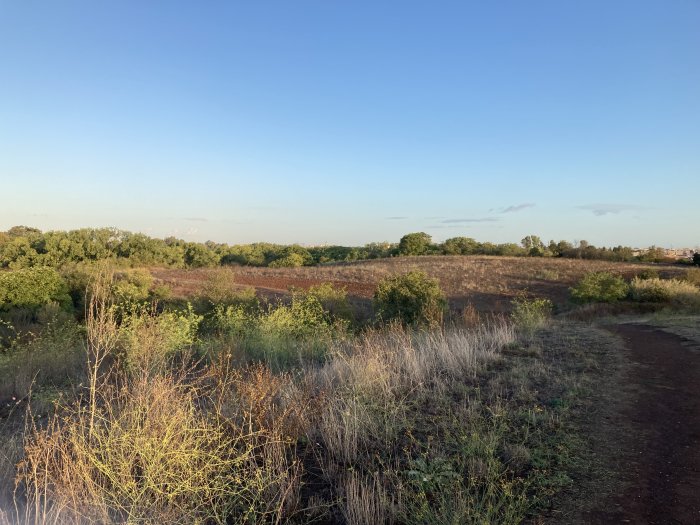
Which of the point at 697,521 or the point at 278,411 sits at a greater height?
the point at 278,411

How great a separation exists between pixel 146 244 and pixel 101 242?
24.7ft

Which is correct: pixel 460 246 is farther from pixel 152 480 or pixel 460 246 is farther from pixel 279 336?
pixel 152 480

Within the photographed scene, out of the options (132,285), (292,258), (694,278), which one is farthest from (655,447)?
(292,258)

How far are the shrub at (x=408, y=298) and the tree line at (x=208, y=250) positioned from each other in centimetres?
1756

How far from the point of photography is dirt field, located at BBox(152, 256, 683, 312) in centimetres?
3079

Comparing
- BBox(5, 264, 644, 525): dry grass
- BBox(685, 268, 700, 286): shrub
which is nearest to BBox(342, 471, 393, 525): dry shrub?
BBox(5, 264, 644, 525): dry grass

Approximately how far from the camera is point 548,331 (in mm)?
12641

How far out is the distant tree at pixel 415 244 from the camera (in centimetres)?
6869

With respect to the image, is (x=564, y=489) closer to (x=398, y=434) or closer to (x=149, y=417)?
(x=398, y=434)

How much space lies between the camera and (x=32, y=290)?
2036 cm

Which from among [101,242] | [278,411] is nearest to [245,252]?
[101,242]

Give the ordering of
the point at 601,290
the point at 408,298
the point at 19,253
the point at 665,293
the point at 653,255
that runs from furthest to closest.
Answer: the point at 653,255 < the point at 19,253 < the point at 601,290 < the point at 665,293 < the point at 408,298

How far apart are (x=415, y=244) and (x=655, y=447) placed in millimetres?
65436

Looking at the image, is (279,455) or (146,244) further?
(146,244)
